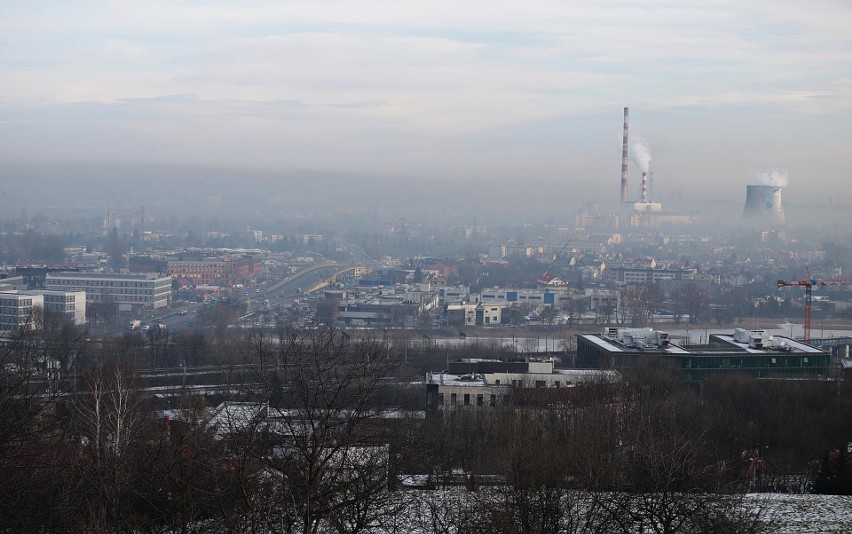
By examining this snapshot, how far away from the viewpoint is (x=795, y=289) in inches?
1313

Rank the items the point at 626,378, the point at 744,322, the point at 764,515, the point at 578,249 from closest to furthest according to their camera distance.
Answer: the point at 764,515
the point at 626,378
the point at 744,322
the point at 578,249

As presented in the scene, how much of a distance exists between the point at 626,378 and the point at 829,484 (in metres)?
4.93

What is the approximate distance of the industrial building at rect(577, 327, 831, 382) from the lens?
13836 mm

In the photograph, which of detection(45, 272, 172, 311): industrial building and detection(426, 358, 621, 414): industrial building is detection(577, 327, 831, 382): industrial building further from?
detection(45, 272, 172, 311): industrial building

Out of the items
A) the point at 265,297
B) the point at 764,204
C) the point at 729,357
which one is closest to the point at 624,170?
the point at 764,204

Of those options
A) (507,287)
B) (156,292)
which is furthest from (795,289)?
(156,292)

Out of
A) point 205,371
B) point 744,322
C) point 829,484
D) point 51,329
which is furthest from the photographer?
point 744,322

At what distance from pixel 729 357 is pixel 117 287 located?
60.1ft

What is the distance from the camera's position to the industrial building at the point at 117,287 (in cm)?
2762

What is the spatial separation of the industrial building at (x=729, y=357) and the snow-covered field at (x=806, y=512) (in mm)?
6999

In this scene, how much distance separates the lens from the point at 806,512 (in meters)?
6.20

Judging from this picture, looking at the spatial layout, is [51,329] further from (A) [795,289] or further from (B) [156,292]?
(A) [795,289]

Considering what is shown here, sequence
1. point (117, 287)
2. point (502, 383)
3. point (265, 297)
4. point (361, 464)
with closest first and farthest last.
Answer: point (361, 464), point (502, 383), point (117, 287), point (265, 297)

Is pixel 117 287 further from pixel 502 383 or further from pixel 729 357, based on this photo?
pixel 729 357
